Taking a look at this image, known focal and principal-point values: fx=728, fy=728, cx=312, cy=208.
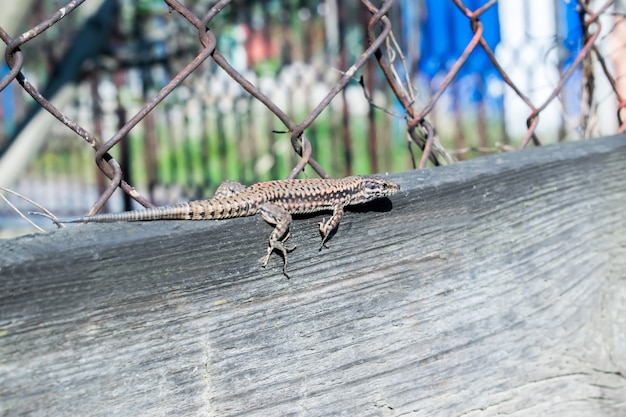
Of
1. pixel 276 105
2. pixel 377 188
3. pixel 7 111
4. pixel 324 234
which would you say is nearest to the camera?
pixel 324 234

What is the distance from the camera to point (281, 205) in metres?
1.86

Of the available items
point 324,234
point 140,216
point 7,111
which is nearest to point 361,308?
point 324,234

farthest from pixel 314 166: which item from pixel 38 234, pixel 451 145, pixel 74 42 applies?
pixel 451 145

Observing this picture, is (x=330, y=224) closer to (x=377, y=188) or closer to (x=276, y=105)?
(x=377, y=188)

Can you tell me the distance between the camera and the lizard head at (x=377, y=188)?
1760mm

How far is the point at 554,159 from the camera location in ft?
6.72

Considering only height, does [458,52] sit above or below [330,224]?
above

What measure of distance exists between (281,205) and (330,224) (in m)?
0.24

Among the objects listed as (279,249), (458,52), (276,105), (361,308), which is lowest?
(361,308)

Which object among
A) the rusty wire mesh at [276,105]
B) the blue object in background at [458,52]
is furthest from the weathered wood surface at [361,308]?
the blue object in background at [458,52]

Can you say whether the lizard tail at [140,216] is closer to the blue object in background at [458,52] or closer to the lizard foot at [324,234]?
the lizard foot at [324,234]

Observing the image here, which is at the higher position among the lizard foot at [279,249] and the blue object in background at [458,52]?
the blue object in background at [458,52]

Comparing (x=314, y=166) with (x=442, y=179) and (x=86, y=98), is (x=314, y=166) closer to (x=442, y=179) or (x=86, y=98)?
(x=442, y=179)

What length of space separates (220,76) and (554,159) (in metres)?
6.79
